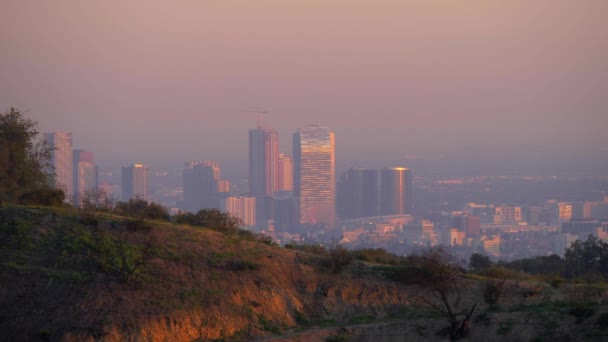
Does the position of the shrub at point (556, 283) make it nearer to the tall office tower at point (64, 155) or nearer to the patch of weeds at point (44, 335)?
the patch of weeds at point (44, 335)

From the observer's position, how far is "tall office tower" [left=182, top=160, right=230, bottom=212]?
176050 millimetres

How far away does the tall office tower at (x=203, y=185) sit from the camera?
578ft

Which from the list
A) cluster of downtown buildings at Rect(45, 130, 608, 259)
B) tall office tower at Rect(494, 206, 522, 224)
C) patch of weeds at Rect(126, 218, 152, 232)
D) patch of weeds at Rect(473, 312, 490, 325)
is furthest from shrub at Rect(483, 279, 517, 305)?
tall office tower at Rect(494, 206, 522, 224)

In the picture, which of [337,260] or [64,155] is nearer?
[337,260]

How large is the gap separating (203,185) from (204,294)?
163933 millimetres

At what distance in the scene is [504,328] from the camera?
22859 millimetres

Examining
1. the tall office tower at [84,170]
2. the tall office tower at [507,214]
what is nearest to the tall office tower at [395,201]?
the tall office tower at [507,214]

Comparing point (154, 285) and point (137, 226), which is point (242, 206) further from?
point (154, 285)

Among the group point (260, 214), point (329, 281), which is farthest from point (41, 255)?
point (260, 214)

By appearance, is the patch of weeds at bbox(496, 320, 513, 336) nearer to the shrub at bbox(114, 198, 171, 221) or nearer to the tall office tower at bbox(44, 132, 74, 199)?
the shrub at bbox(114, 198, 171, 221)

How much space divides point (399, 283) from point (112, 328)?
11302 millimetres

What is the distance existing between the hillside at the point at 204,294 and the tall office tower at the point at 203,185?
480 feet

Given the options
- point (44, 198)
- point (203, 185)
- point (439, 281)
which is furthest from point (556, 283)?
point (203, 185)

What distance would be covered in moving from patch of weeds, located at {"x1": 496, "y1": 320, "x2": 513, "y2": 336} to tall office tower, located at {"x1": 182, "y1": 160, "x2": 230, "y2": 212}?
5952 inches
